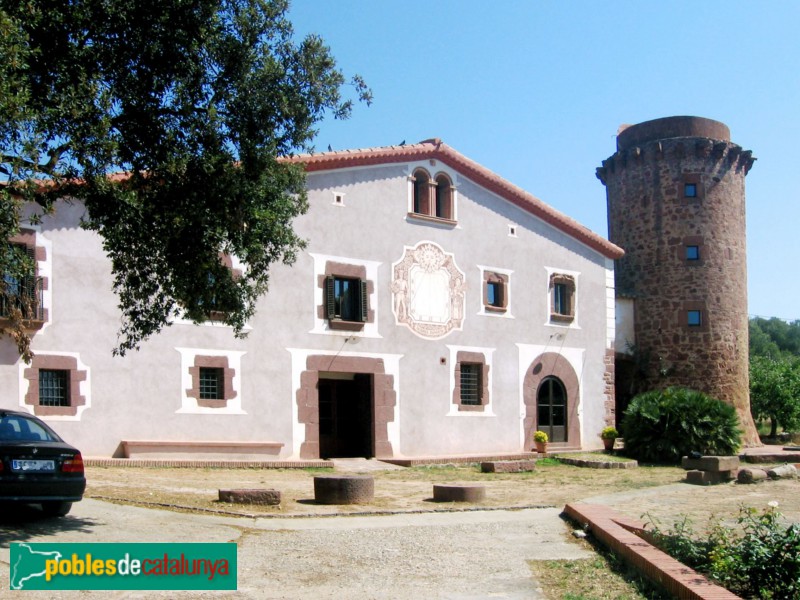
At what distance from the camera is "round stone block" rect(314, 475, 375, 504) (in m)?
14.3

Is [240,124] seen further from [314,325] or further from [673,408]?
[673,408]

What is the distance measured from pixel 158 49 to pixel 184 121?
947 millimetres

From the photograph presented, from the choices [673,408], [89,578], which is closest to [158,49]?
[89,578]

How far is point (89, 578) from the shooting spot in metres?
8.41

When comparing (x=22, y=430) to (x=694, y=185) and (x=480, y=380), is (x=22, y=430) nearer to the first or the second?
(x=480, y=380)

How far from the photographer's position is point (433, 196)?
86.8ft

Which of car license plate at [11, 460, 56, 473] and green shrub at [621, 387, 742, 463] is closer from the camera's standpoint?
car license plate at [11, 460, 56, 473]

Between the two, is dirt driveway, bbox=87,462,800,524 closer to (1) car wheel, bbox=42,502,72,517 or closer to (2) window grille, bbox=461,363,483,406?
(1) car wheel, bbox=42,502,72,517

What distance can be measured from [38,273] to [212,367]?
15.1ft

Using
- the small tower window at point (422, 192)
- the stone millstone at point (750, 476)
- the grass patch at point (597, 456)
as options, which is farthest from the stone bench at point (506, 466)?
the small tower window at point (422, 192)

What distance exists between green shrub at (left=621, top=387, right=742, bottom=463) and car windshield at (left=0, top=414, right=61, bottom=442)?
18312 millimetres

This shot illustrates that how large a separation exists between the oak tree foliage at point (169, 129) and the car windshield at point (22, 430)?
186 centimetres

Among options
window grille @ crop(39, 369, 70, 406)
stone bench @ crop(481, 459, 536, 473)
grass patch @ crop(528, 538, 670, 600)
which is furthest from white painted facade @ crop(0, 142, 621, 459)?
grass patch @ crop(528, 538, 670, 600)

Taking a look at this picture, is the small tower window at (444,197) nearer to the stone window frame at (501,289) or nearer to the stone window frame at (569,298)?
the stone window frame at (501,289)
